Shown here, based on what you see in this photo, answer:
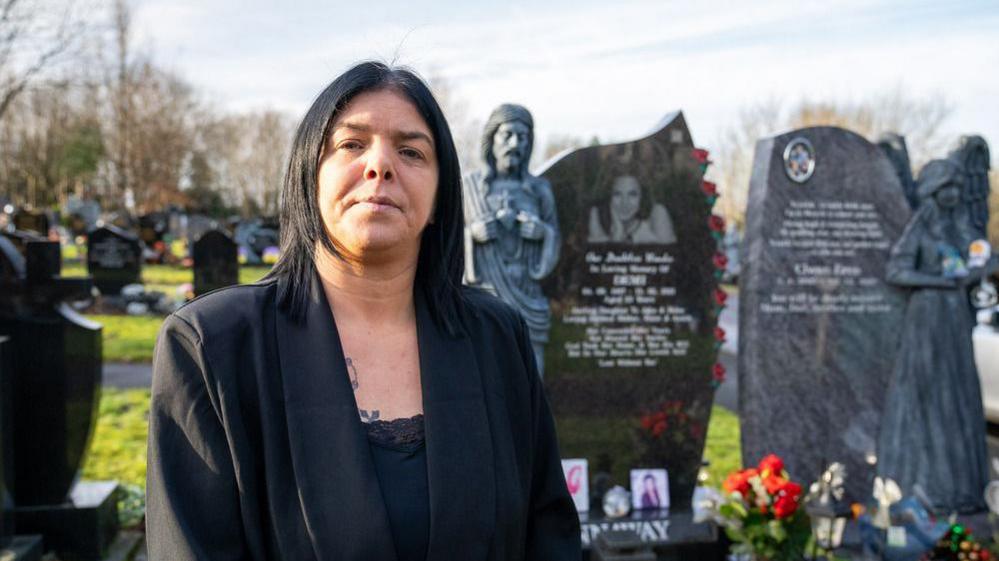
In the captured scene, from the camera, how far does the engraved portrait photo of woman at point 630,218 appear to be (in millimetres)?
5520

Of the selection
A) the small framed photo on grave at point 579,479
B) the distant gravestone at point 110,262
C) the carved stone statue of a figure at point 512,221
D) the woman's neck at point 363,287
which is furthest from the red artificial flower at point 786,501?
the distant gravestone at point 110,262

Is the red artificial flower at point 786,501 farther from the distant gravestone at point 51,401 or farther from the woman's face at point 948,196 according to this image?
the distant gravestone at point 51,401

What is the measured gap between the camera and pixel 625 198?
5551 mm

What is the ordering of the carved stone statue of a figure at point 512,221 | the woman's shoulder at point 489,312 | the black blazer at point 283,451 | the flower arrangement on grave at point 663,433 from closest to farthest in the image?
1. the black blazer at point 283,451
2. the woman's shoulder at point 489,312
3. the carved stone statue of a figure at point 512,221
4. the flower arrangement on grave at point 663,433

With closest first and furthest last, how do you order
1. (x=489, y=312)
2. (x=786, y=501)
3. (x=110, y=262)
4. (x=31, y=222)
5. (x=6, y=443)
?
(x=489, y=312), (x=786, y=501), (x=6, y=443), (x=110, y=262), (x=31, y=222)

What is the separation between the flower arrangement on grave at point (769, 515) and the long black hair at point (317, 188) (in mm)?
3058

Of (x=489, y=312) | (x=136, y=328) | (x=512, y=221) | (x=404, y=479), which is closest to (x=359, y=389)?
(x=404, y=479)

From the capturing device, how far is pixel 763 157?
19.0ft

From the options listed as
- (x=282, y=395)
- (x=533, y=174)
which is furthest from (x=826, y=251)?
(x=282, y=395)

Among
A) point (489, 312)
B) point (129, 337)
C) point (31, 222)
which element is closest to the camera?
point (489, 312)

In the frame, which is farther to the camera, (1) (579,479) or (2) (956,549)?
(1) (579,479)

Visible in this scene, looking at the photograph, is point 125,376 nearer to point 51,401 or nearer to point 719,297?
point 51,401

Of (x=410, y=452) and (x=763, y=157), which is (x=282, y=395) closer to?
(x=410, y=452)

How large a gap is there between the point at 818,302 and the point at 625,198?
1.67 metres
